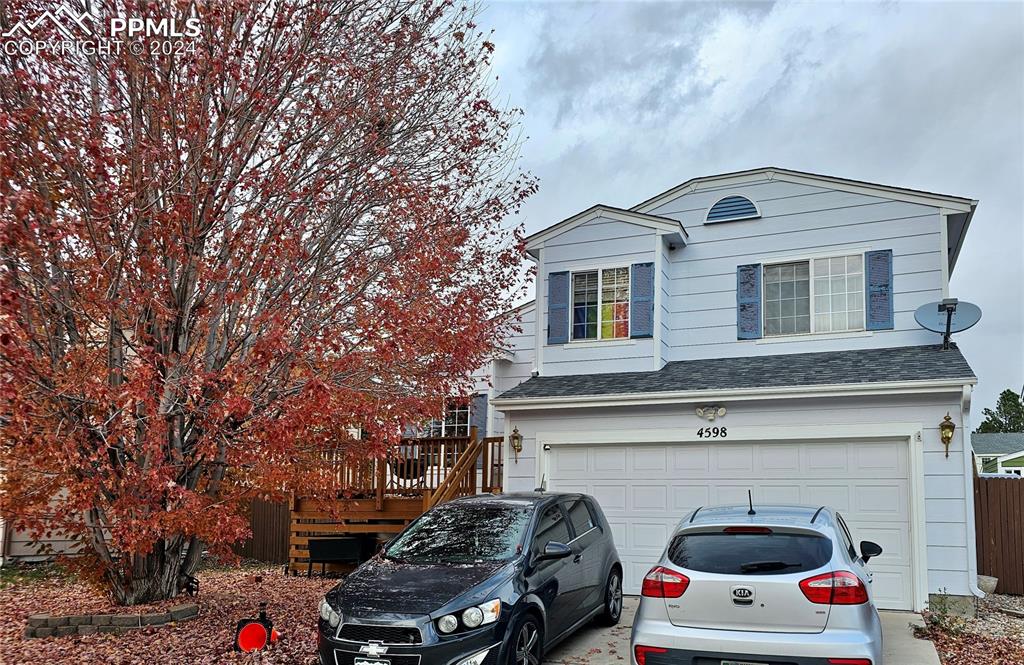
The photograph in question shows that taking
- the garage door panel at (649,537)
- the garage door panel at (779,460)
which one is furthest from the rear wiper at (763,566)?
the garage door panel at (649,537)

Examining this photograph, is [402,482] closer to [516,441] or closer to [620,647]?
[516,441]

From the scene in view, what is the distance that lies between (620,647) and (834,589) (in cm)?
312

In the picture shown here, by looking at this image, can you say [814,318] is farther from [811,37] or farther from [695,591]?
[695,591]

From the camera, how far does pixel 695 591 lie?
600 cm

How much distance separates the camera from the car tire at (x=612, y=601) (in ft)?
29.9

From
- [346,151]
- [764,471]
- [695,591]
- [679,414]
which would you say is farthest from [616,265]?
[695,591]

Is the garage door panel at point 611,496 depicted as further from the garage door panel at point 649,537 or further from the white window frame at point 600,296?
the white window frame at point 600,296

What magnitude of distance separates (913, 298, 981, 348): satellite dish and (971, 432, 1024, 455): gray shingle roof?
28.1 meters

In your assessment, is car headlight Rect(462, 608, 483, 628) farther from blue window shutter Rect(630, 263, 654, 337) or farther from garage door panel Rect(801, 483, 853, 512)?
blue window shutter Rect(630, 263, 654, 337)

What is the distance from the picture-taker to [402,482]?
14125mm

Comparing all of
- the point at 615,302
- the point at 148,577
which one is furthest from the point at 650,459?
the point at 148,577

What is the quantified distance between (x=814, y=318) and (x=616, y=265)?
323 centimetres

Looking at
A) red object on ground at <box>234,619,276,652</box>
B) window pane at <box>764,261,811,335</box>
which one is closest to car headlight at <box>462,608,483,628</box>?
red object on ground at <box>234,619,276,652</box>

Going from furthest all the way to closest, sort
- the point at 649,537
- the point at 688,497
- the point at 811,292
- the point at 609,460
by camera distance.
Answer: the point at 811,292
the point at 609,460
the point at 649,537
the point at 688,497
